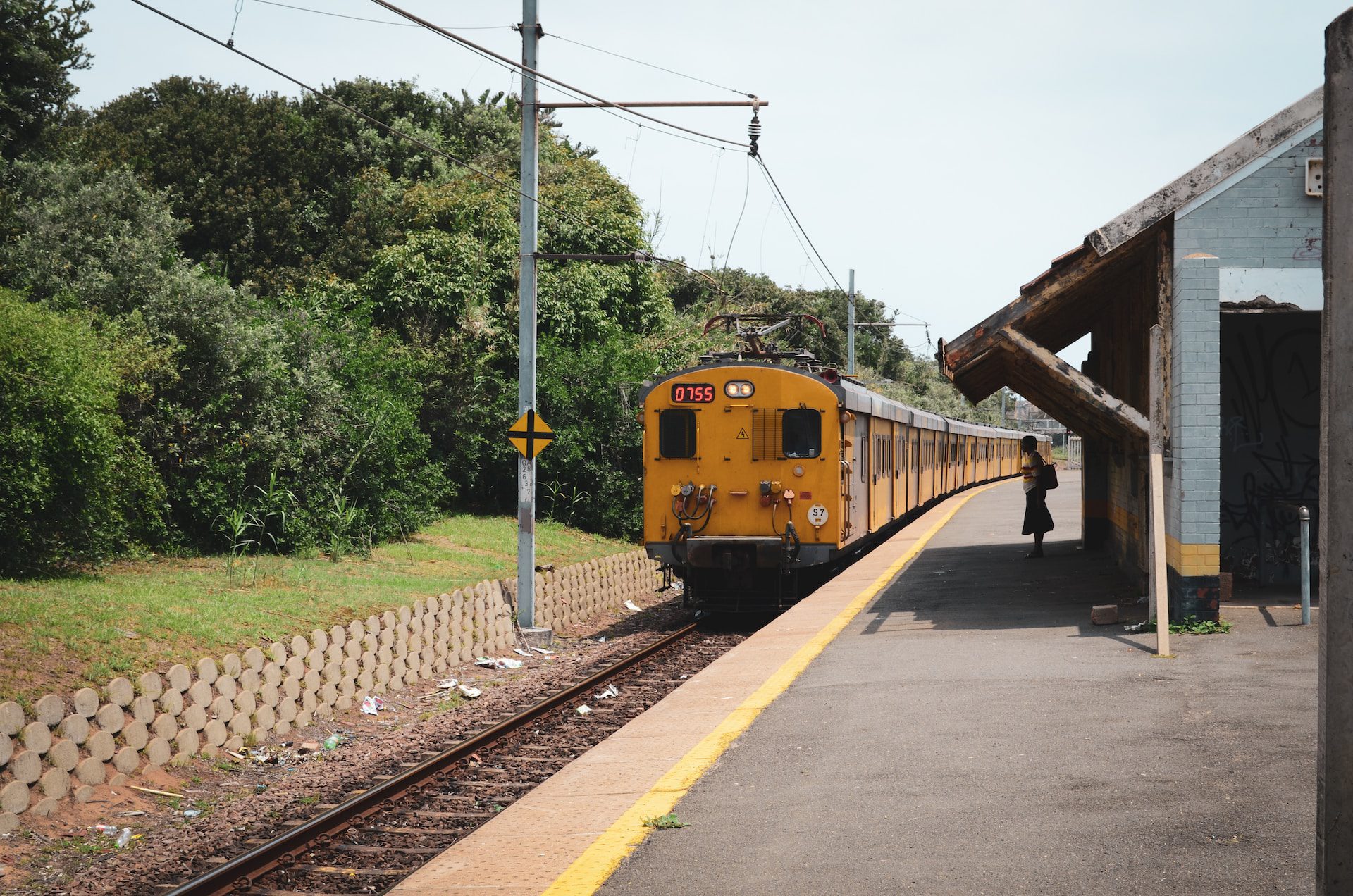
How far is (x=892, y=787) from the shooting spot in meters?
6.15

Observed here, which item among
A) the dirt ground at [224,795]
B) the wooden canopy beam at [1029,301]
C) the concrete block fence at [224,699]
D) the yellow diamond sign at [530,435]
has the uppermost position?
the wooden canopy beam at [1029,301]

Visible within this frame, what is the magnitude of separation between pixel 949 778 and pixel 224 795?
512 cm

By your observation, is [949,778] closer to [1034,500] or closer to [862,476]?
[862,476]

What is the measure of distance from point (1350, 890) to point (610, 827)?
3234 mm

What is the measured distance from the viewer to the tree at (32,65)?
80.0ft

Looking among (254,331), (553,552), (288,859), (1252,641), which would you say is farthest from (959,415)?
(288,859)

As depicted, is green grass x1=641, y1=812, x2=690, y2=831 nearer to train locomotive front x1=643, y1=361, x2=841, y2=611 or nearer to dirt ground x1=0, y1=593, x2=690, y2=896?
dirt ground x1=0, y1=593, x2=690, y2=896

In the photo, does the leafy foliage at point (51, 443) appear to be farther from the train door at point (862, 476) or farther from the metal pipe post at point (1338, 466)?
the metal pipe post at point (1338, 466)

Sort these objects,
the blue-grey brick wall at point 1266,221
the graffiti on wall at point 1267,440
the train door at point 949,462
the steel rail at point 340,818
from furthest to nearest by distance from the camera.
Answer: the train door at point 949,462 < the graffiti on wall at point 1267,440 < the blue-grey brick wall at point 1266,221 < the steel rail at point 340,818

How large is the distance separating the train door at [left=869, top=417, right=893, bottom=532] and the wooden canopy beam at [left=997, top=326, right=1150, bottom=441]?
659 cm

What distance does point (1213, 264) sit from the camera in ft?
33.0

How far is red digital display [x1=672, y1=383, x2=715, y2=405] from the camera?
14906 millimetres

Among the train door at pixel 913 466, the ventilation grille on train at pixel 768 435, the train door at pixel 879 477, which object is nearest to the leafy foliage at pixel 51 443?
the ventilation grille on train at pixel 768 435

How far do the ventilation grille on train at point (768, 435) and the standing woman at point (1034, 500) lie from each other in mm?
4007
